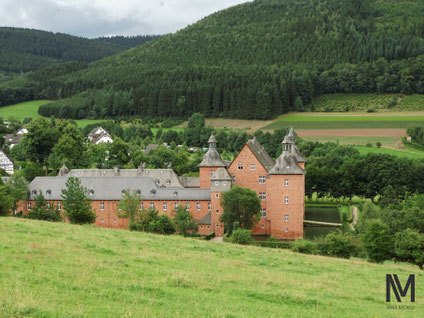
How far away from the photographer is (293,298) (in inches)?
785

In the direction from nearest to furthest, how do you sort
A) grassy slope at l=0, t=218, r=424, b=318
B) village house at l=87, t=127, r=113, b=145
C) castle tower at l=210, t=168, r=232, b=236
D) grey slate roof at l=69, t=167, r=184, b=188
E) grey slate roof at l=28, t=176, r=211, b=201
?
grassy slope at l=0, t=218, r=424, b=318, castle tower at l=210, t=168, r=232, b=236, grey slate roof at l=28, t=176, r=211, b=201, grey slate roof at l=69, t=167, r=184, b=188, village house at l=87, t=127, r=113, b=145

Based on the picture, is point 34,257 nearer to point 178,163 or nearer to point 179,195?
point 179,195

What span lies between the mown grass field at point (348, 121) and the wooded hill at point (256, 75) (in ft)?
26.9

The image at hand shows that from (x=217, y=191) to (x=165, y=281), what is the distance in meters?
39.0

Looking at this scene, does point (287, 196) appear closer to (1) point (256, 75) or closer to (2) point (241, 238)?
(2) point (241, 238)

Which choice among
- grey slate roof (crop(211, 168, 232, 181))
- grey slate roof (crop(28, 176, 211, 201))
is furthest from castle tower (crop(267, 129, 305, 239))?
grey slate roof (crop(28, 176, 211, 201))

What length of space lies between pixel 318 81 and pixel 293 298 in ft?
469

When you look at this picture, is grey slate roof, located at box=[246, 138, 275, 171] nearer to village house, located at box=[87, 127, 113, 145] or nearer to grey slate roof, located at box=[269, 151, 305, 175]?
grey slate roof, located at box=[269, 151, 305, 175]

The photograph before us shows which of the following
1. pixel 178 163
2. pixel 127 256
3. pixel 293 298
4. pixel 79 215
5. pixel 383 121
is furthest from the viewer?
pixel 383 121

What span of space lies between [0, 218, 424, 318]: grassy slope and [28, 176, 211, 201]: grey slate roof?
95.4ft

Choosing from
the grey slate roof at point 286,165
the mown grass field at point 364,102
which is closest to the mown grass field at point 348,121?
the mown grass field at point 364,102

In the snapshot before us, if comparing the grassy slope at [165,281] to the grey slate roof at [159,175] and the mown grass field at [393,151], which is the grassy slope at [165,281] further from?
the mown grass field at [393,151]

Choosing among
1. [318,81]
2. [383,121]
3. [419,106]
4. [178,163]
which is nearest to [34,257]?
[178,163]

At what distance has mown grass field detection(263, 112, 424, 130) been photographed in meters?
119
